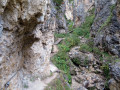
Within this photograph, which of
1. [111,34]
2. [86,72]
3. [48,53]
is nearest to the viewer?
[48,53]

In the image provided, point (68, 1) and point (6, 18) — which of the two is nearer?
point (6, 18)

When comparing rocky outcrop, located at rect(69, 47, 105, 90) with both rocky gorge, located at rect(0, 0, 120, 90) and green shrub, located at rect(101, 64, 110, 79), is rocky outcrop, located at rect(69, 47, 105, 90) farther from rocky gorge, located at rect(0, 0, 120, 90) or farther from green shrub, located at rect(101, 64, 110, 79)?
green shrub, located at rect(101, 64, 110, 79)

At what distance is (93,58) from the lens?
10.6 metres

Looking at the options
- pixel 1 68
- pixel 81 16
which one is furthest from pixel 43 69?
pixel 81 16

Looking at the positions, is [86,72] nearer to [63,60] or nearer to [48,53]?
[63,60]

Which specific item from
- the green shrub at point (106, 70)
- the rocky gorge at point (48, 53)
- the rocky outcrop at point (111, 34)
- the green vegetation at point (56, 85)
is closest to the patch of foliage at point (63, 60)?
the rocky gorge at point (48, 53)

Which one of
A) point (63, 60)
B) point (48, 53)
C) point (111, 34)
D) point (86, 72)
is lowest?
point (86, 72)

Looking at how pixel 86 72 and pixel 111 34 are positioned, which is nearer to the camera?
pixel 86 72

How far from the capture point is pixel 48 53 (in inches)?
264

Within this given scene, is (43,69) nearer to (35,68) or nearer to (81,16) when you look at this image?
(35,68)

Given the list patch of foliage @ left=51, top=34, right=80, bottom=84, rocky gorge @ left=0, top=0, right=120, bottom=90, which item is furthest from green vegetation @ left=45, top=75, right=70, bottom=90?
patch of foliage @ left=51, top=34, right=80, bottom=84

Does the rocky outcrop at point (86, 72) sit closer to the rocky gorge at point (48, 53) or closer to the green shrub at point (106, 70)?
the rocky gorge at point (48, 53)

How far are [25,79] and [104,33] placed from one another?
29.5 feet

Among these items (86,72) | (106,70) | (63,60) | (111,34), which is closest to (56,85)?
(63,60)
